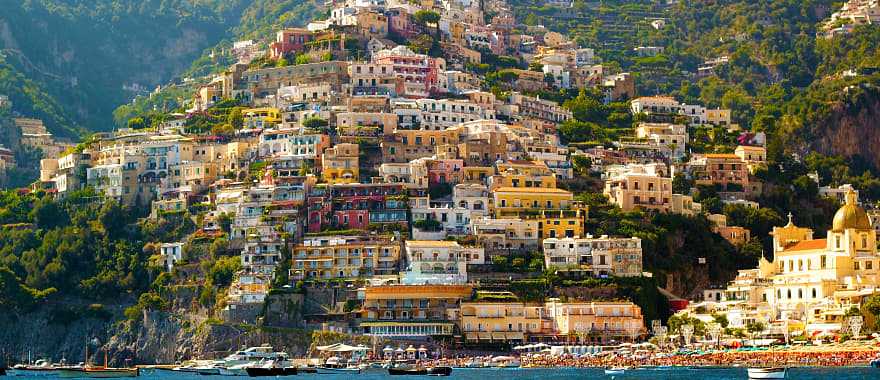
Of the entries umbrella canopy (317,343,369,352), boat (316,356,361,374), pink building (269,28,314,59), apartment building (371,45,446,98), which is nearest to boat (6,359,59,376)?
umbrella canopy (317,343,369,352)

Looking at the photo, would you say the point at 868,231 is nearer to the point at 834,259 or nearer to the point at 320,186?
the point at 834,259

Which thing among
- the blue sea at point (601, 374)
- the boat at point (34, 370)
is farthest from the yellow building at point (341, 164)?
the boat at point (34, 370)

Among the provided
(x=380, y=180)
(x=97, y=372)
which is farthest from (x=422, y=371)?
(x=380, y=180)

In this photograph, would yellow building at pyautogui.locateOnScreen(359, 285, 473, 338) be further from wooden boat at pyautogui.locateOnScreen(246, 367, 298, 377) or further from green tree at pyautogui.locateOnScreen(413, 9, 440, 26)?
green tree at pyautogui.locateOnScreen(413, 9, 440, 26)

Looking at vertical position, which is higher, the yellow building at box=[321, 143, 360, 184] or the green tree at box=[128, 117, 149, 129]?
the green tree at box=[128, 117, 149, 129]

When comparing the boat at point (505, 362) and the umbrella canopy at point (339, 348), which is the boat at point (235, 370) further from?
the boat at point (505, 362)

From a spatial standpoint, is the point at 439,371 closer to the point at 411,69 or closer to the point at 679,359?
the point at 679,359
